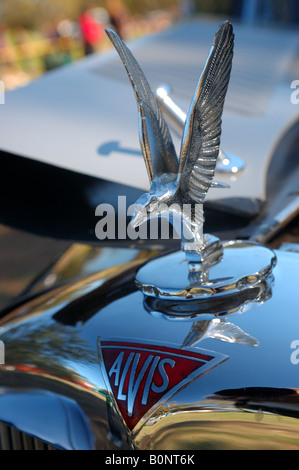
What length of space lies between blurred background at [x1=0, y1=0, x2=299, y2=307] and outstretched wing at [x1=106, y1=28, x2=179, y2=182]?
0.46 meters

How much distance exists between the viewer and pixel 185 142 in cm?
75

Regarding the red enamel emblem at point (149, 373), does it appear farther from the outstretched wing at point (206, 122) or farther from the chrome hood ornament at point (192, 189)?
the outstretched wing at point (206, 122)

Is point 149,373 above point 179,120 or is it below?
below

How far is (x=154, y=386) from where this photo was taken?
2.61ft

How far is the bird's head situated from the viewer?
76 centimetres

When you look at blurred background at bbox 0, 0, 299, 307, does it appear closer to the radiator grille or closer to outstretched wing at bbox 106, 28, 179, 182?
the radiator grille

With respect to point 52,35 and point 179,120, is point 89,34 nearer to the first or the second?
point 52,35

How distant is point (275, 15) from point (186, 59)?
1390 mm

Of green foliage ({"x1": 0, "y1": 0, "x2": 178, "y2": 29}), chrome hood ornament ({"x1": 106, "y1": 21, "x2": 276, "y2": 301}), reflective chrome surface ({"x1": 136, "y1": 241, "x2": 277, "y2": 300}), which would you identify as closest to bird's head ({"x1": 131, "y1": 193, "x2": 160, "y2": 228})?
chrome hood ornament ({"x1": 106, "y1": 21, "x2": 276, "y2": 301})

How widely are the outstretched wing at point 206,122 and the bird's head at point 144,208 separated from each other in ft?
0.15

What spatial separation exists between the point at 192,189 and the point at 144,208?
0.09m

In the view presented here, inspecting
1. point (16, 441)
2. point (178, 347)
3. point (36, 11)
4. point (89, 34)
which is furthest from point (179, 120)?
point (36, 11)
